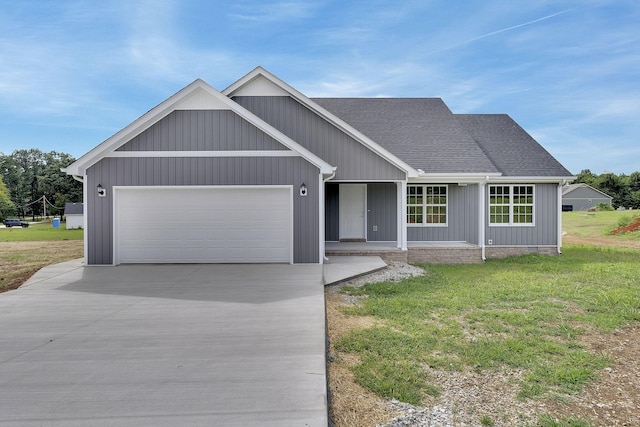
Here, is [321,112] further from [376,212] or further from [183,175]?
[183,175]

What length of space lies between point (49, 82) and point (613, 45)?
28.7 meters

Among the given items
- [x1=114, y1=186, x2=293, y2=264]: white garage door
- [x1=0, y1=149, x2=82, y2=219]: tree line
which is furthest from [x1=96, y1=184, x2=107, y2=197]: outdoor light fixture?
[x1=0, y1=149, x2=82, y2=219]: tree line

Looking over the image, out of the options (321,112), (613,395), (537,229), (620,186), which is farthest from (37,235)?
(620,186)

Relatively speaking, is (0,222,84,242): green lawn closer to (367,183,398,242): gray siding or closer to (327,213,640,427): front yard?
(367,183,398,242): gray siding

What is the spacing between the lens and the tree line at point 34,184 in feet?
179

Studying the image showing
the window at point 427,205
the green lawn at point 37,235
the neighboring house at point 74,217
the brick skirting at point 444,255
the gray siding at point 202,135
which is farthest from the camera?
the neighboring house at point 74,217

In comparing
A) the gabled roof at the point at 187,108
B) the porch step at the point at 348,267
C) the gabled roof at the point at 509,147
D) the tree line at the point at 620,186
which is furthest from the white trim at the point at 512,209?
the tree line at the point at 620,186

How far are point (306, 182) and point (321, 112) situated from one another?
299 centimetres

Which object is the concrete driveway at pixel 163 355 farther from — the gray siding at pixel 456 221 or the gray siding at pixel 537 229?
the gray siding at pixel 537 229

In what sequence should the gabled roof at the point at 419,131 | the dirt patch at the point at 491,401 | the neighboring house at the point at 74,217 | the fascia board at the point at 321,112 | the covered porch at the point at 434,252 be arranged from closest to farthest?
the dirt patch at the point at 491,401 < the fascia board at the point at 321,112 < the covered porch at the point at 434,252 < the gabled roof at the point at 419,131 < the neighboring house at the point at 74,217

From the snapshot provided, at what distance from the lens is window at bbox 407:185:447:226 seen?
42.4 ft

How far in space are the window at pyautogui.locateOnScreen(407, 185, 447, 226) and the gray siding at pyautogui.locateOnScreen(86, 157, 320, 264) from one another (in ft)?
15.9

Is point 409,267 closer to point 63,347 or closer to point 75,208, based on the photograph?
point 63,347

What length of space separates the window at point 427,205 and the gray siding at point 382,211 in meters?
0.55
